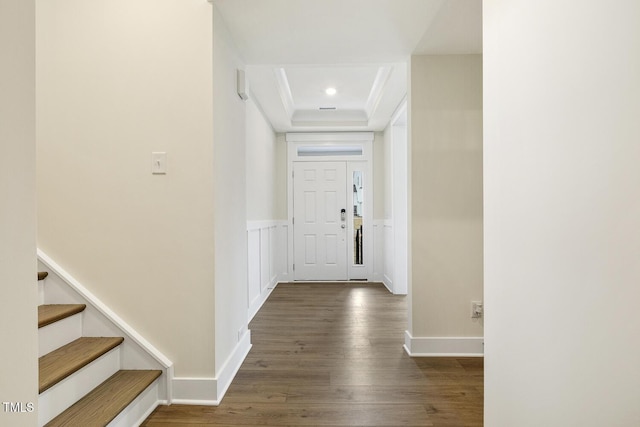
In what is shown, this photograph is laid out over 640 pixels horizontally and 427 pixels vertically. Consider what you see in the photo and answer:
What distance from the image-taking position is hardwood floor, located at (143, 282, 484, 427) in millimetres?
1829

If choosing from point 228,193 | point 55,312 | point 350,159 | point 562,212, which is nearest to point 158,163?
point 228,193

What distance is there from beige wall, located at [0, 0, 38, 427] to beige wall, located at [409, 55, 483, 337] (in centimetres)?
230

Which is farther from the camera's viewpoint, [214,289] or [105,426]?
[214,289]

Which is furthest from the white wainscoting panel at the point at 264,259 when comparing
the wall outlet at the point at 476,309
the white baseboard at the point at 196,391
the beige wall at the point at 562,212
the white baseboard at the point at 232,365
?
the beige wall at the point at 562,212

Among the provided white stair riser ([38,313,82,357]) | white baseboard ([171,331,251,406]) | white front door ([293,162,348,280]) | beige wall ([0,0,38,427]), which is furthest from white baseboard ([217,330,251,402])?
white front door ([293,162,348,280])

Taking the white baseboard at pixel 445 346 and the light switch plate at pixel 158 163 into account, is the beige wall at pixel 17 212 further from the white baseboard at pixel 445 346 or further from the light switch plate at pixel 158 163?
the white baseboard at pixel 445 346

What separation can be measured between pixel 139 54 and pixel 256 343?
2211mm

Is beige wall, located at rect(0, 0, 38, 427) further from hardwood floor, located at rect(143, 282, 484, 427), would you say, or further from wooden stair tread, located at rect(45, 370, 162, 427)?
hardwood floor, located at rect(143, 282, 484, 427)

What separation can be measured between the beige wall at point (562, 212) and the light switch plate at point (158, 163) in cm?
162

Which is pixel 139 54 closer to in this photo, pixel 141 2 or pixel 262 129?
pixel 141 2

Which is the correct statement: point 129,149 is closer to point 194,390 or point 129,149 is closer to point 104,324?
point 104,324

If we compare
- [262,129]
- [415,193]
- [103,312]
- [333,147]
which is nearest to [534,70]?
[415,193]

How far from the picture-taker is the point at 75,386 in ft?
5.20

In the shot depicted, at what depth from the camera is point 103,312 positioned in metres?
1.95
